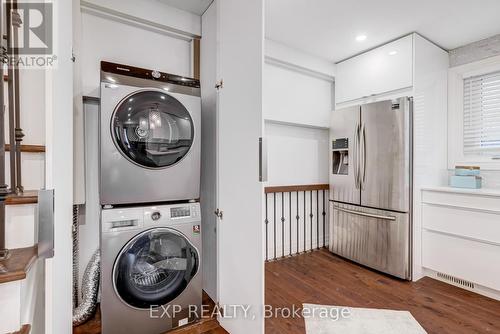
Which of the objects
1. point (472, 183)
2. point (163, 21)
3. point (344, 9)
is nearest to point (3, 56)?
point (163, 21)

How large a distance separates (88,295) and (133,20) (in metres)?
2.09

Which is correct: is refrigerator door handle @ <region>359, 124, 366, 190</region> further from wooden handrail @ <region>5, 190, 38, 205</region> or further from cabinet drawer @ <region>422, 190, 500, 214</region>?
wooden handrail @ <region>5, 190, 38, 205</region>

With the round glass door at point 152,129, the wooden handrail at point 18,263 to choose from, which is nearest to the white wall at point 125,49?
the round glass door at point 152,129

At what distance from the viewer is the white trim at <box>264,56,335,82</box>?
112 inches

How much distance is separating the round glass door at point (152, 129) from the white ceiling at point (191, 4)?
91 centimetres

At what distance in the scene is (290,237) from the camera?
3.13 metres

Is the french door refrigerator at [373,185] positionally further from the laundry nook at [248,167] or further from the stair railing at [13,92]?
the stair railing at [13,92]

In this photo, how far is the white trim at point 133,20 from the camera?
1772 millimetres

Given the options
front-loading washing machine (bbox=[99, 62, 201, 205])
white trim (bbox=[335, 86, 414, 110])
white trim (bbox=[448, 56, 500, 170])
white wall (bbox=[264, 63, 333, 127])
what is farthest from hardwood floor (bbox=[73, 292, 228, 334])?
white trim (bbox=[448, 56, 500, 170])

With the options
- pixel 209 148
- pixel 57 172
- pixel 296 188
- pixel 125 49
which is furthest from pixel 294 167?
pixel 57 172

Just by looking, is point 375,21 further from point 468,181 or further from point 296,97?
point 468,181

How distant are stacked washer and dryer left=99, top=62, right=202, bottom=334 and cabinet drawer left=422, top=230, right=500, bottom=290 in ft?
7.84

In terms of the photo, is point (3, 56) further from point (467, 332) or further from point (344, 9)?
point (467, 332)

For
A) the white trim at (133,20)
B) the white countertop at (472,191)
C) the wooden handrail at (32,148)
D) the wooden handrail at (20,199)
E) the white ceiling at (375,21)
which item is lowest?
the white countertop at (472,191)
